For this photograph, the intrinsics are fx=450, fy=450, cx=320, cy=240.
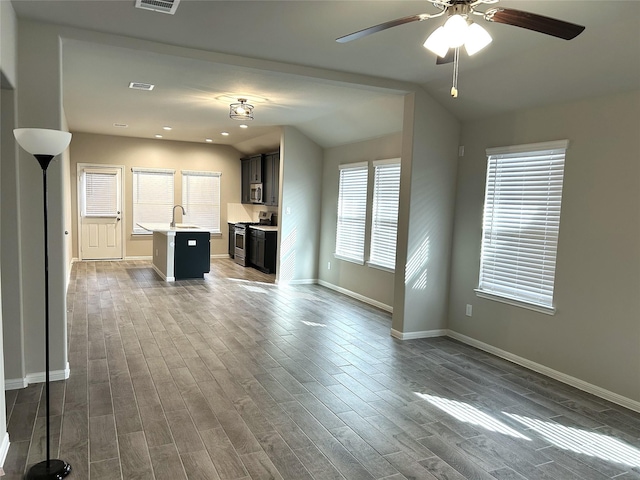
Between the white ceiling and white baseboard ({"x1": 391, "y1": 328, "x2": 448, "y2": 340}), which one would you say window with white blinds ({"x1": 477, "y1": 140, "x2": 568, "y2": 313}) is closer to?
the white ceiling

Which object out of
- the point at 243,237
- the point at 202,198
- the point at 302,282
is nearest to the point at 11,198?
the point at 302,282

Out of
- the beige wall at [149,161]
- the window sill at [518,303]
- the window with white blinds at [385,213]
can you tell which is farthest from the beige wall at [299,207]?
the window sill at [518,303]

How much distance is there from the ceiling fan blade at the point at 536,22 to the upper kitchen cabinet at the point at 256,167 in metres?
7.60

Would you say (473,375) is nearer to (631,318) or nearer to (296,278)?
(631,318)

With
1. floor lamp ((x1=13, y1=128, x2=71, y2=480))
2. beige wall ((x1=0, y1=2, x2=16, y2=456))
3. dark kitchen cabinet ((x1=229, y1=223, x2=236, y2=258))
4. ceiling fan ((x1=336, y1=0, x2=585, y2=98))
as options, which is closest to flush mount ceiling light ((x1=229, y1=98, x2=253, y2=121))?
beige wall ((x1=0, y1=2, x2=16, y2=456))

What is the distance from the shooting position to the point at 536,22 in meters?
2.05

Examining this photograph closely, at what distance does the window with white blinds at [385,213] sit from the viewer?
6098 millimetres

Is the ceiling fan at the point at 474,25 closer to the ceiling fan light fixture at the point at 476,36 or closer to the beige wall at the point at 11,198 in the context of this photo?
the ceiling fan light fixture at the point at 476,36

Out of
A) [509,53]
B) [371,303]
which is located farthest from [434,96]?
[371,303]

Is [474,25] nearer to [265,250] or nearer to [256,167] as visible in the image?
[265,250]

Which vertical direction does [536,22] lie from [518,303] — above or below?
above

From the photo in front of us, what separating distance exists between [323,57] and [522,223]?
238 cm

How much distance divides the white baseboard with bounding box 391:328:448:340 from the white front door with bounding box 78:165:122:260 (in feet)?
23.3

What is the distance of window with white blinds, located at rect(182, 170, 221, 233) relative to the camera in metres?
10.4
